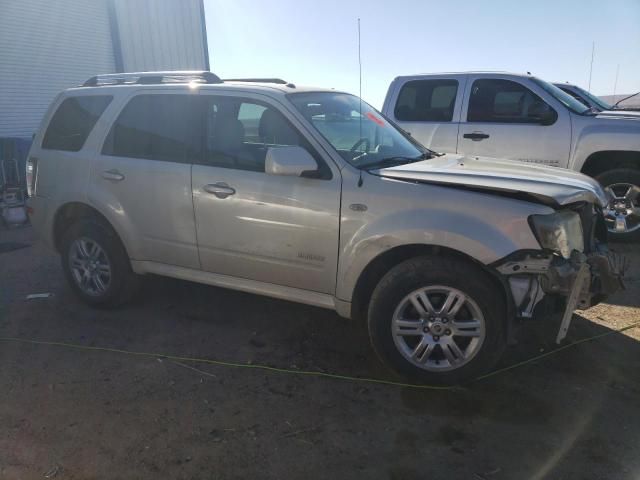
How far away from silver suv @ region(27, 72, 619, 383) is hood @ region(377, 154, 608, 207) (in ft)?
0.06

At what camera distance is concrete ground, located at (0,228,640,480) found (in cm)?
258

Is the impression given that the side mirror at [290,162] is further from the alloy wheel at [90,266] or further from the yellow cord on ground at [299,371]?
the alloy wheel at [90,266]

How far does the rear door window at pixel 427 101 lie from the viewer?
6.75 meters

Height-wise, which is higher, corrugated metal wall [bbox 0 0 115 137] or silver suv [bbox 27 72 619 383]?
corrugated metal wall [bbox 0 0 115 137]

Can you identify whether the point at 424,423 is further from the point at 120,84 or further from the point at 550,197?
the point at 120,84

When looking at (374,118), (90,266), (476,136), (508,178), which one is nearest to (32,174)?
(90,266)

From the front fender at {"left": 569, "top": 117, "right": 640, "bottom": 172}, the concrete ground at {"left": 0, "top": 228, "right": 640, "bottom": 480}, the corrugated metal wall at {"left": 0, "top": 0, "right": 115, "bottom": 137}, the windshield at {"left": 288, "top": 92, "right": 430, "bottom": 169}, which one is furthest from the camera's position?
the corrugated metal wall at {"left": 0, "top": 0, "right": 115, "bottom": 137}

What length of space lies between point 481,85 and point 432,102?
660 millimetres

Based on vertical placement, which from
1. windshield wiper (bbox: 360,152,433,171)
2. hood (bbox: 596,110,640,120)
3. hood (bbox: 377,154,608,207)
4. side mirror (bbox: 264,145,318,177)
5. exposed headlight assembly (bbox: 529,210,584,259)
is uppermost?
side mirror (bbox: 264,145,318,177)

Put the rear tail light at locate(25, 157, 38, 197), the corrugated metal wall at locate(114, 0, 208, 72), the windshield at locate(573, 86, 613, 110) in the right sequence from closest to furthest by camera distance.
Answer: the rear tail light at locate(25, 157, 38, 197)
the windshield at locate(573, 86, 613, 110)
the corrugated metal wall at locate(114, 0, 208, 72)

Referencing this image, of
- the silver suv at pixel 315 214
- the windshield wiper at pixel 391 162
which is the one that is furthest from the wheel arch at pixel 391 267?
the windshield wiper at pixel 391 162

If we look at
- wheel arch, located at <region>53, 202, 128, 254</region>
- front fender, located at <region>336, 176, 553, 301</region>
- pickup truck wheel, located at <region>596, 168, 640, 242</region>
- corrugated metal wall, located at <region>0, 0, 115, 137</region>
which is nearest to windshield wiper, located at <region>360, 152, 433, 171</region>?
front fender, located at <region>336, 176, 553, 301</region>

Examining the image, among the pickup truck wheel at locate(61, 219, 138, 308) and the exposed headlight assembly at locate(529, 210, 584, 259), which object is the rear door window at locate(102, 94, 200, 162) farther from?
the exposed headlight assembly at locate(529, 210, 584, 259)

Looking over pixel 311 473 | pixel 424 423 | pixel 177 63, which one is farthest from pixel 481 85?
pixel 177 63
